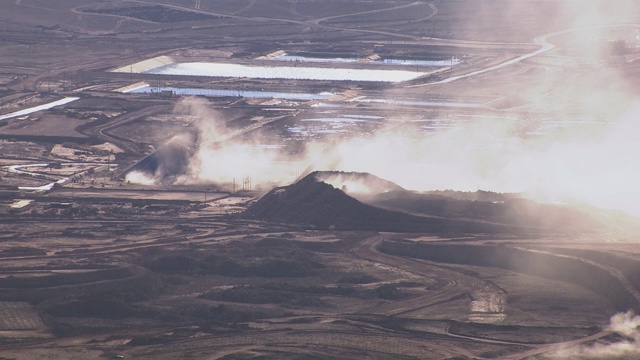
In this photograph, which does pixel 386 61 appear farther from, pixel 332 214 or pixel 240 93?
pixel 332 214

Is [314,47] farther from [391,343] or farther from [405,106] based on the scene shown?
[391,343]

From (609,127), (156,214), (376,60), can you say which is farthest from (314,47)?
(156,214)

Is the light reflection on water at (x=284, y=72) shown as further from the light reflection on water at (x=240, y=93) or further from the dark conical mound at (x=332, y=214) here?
the dark conical mound at (x=332, y=214)

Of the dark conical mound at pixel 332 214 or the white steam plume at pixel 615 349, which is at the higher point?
the dark conical mound at pixel 332 214

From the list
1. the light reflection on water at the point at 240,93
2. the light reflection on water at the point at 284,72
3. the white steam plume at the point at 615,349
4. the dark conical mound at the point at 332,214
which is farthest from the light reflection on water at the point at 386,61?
the white steam plume at the point at 615,349

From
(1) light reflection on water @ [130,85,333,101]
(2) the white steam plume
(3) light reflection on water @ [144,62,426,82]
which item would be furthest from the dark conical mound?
(3) light reflection on water @ [144,62,426,82]

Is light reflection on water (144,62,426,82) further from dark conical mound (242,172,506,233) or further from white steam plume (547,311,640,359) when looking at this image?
white steam plume (547,311,640,359)

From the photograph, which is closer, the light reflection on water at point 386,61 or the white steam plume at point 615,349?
the white steam plume at point 615,349

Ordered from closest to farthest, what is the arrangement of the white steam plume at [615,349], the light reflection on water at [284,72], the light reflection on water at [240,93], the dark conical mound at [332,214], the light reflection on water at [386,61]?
the white steam plume at [615,349], the dark conical mound at [332,214], the light reflection on water at [240,93], the light reflection on water at [284,72], the light reflection on water at [386,61]

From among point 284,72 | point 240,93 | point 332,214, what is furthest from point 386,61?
point 332,214
